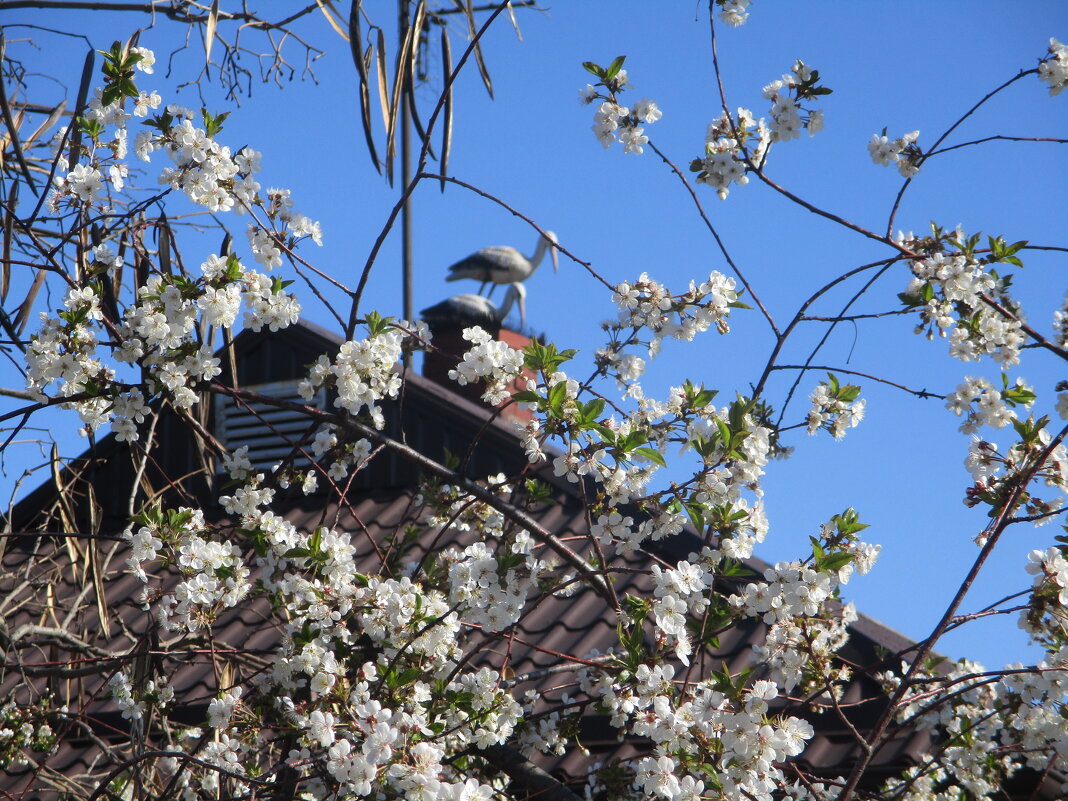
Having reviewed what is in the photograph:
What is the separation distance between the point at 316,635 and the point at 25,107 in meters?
2.69

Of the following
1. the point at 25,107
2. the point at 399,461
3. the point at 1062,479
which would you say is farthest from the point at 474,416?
the point at 1062,479

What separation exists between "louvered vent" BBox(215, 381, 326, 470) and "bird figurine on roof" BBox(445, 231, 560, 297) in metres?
3.28

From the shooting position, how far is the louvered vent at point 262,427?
636 cm

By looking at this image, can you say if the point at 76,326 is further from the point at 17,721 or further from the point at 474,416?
the point at 474,416

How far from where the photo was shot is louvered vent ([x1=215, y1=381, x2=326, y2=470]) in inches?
250

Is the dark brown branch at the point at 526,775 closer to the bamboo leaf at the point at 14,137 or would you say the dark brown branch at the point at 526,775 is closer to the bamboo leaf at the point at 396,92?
the bamboo leaf at the point at 396,92

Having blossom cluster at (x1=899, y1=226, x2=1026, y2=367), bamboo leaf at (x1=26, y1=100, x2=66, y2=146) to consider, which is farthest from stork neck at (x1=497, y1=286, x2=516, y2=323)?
blossom cluster at (x1=899, y1=226, x2=1026, y2=367)

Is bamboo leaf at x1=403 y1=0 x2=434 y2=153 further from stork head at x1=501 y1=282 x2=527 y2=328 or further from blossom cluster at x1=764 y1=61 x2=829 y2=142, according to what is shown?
stork head at x1=501 y1=282 x2=527 y2=328

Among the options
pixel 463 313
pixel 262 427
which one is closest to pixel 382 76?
pixel 262 427

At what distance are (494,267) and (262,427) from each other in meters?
3.42

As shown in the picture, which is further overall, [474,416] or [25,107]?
[474,416]

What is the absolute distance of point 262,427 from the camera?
257 inches

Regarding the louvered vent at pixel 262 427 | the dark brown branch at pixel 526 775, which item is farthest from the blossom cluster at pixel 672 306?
the louvered vent at pixel 262 427

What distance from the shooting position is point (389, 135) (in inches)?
117
